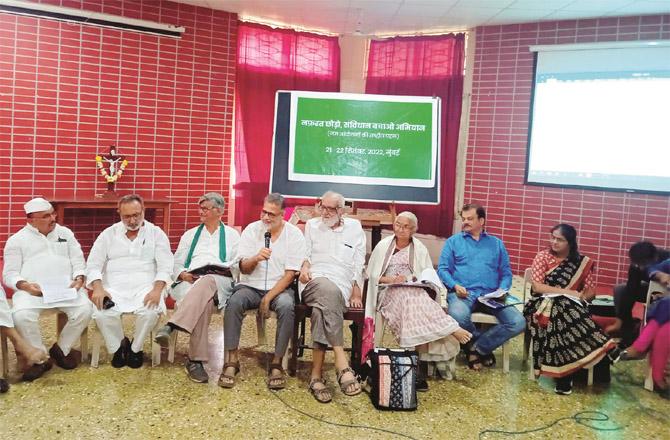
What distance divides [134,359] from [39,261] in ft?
2.57

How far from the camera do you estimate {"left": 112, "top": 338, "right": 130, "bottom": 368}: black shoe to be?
120 inches

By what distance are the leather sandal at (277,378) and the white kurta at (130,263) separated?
76cm

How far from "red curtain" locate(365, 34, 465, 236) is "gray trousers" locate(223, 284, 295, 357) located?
3041 mm

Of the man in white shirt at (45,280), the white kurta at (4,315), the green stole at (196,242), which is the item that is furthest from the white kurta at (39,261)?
the green stole at (196,242)

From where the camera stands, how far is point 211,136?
542 cm

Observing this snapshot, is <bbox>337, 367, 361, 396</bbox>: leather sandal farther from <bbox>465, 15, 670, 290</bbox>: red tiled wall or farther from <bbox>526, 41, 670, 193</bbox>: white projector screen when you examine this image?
<bbox>526, 41, 670, 193</bbox>: white projector screen

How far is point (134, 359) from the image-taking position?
10.0ft

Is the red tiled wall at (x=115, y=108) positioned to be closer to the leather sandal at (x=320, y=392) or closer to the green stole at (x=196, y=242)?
the green stole at (x=196, y=242)

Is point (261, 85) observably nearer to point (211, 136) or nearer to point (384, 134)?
point (211, 136)

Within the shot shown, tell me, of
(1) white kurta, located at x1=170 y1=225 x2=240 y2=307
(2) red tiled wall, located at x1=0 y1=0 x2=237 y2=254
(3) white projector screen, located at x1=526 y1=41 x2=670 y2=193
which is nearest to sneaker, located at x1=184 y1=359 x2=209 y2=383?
(1) white kurta, located at x1=170 y1=225 x2=240 y2=307

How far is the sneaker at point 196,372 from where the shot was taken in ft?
9.48

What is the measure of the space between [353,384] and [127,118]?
140 inches

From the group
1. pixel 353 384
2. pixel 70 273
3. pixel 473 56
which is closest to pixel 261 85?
pixel 473 56

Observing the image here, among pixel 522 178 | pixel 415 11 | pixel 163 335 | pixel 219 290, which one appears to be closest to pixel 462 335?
pixel 219 290
